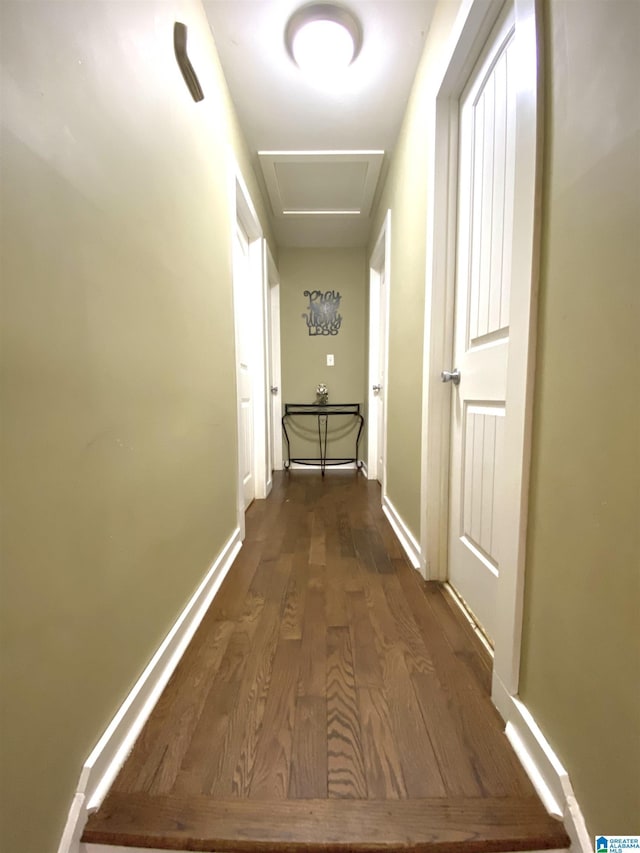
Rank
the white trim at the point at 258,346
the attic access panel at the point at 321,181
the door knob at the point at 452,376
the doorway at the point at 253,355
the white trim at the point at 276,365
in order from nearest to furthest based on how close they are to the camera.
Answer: the door knob at the point at 452,376, the attic access panel at the point at 321,181, the doorway at the point at 253,355, the white trim at the point at 258,346, the white trim at the point at 276,365

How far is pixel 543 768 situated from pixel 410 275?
177cm

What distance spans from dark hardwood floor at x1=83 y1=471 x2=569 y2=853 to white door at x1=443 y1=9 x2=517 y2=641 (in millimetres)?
244

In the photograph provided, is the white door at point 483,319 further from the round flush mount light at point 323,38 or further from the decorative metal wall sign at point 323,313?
the decorative metal wall sign at point 323,313

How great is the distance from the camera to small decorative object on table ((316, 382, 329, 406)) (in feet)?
11.9

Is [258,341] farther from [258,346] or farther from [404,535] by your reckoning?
[404,535]

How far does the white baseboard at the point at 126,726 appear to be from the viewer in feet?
1.95

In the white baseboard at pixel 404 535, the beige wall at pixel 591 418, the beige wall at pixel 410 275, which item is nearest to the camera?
the beige wall at pixel 591 418

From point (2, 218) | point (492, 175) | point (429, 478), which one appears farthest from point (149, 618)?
point (492, 175)

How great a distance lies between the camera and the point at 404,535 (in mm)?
1735

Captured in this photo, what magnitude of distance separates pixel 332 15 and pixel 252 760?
2437mm

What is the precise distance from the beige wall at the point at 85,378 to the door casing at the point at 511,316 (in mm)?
884

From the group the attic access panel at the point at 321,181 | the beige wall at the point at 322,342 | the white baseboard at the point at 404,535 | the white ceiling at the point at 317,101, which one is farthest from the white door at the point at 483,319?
the beige wall at the point at 322,342

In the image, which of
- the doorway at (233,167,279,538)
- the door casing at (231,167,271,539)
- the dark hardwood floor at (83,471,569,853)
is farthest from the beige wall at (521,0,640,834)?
the door casing at (231,167,271,539)

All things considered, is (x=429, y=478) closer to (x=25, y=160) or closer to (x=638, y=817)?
(x=638, y=817)
